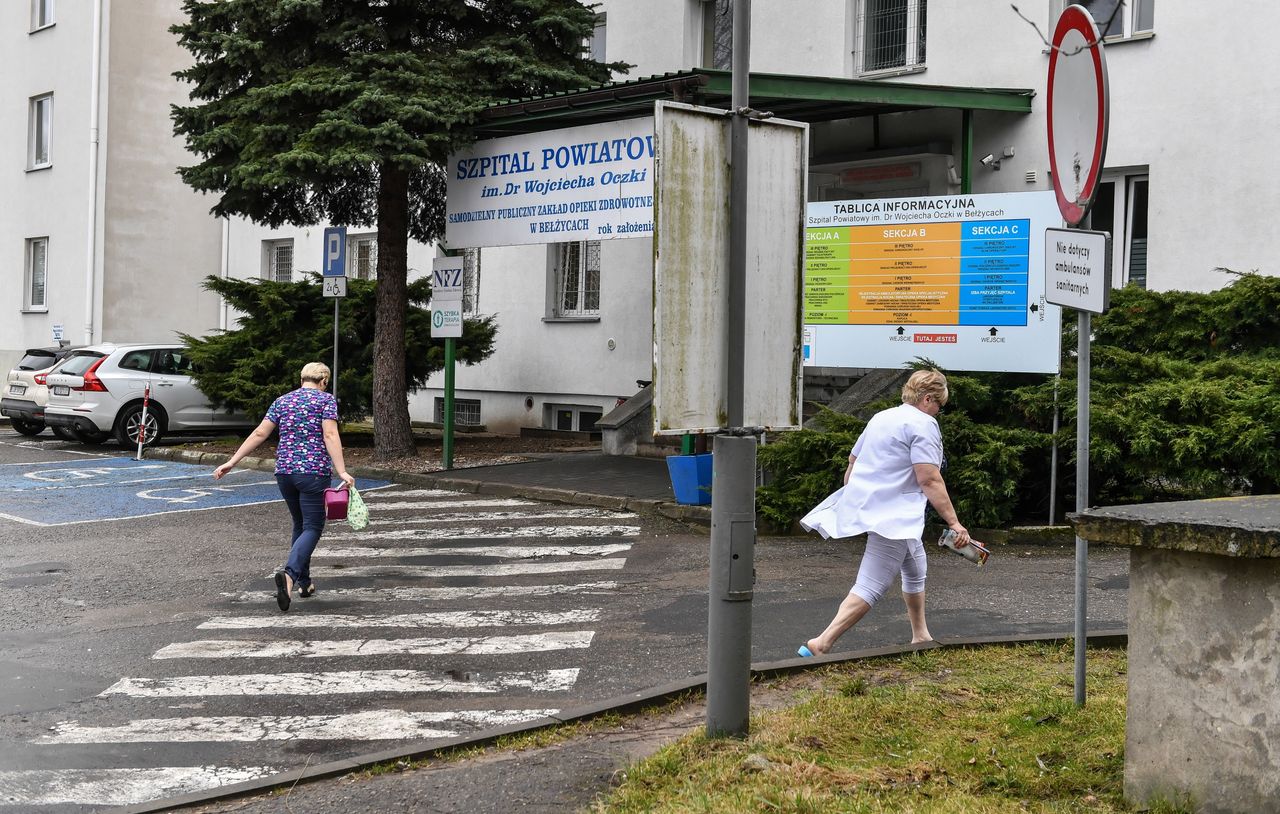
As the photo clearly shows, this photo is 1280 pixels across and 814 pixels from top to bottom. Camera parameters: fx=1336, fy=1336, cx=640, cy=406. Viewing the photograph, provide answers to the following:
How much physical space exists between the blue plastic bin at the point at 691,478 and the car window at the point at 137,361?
472 inches

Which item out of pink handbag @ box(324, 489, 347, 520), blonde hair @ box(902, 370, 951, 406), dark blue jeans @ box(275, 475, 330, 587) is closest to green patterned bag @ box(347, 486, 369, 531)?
pink handbag @ box(324, 489, 347, 520)

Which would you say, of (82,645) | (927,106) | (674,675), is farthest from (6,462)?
(674,675)

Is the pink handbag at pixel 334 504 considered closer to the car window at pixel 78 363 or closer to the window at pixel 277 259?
the car window at pixel 78 363

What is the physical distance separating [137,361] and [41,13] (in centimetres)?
1560

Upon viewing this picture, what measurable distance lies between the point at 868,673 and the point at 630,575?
3.68 metres

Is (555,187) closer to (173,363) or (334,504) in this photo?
(334,504)

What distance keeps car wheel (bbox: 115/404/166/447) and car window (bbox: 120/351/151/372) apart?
63 cm

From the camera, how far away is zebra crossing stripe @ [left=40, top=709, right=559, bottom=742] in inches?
242

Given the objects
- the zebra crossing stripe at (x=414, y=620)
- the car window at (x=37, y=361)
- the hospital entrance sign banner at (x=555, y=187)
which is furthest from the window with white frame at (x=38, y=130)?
the zebra crossing stripe at (x=414, y=620)

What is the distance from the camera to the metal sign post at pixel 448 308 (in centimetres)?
1680

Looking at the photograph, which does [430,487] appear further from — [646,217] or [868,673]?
[868,673]

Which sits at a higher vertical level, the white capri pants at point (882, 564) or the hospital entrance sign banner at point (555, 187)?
the hospital entrance sign banner at point (555, 187)

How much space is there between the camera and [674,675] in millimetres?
7145

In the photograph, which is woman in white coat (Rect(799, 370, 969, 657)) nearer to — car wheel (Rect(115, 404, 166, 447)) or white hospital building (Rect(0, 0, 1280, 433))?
white hospital building (Rect(0, 0, 1280, 433))
